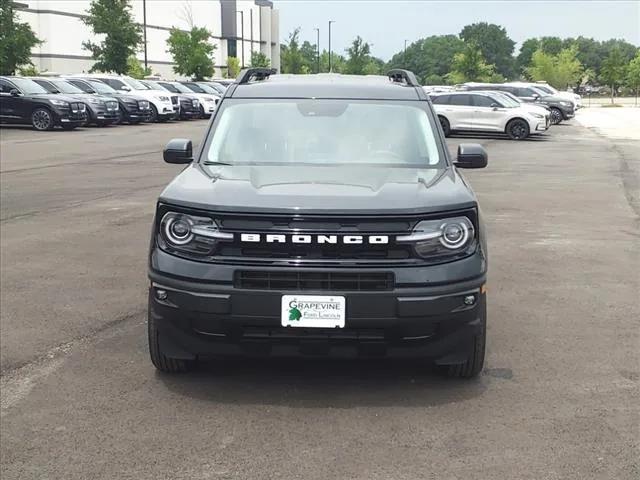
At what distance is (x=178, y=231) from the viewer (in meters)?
4.18

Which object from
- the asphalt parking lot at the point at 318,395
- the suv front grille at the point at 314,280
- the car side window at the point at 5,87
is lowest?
the asphalt parking lot at the point at 318,395

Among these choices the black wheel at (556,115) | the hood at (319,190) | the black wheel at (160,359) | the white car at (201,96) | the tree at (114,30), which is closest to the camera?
the hood at (319,190)

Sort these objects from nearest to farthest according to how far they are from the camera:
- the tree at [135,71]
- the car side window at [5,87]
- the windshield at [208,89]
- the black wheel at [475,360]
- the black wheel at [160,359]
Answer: the black wheel at [475,360], the black wheel at [160,359], the car side window at [5,87], the windshield at [208,89], the tree at [135,71]

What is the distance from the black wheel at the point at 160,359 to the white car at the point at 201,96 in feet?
105

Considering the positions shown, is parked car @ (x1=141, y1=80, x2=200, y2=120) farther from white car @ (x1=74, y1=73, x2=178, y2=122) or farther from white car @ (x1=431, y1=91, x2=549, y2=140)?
white car @ (x1=431, y1=91, x2=549, y2=140)

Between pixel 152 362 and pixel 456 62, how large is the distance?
3002 inches

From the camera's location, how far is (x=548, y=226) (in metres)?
9.94

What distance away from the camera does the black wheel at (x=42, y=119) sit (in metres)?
25.5

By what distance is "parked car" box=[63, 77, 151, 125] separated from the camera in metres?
30.0

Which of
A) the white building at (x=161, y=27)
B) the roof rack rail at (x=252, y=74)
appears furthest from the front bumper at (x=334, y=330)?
the white building at (x=161, y=27)

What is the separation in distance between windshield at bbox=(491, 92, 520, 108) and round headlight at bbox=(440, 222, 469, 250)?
23.8 metres

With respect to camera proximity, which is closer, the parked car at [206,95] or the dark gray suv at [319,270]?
the dark gray suv at [319,270]

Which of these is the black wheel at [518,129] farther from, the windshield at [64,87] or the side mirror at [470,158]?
the side mirror at [470,158]

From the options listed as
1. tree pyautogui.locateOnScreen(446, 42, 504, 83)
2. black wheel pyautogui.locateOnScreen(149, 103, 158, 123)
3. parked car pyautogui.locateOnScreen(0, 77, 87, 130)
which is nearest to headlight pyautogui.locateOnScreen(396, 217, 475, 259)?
parked car pyautogui.locateOnScreen(0, 77, 87, 130)
